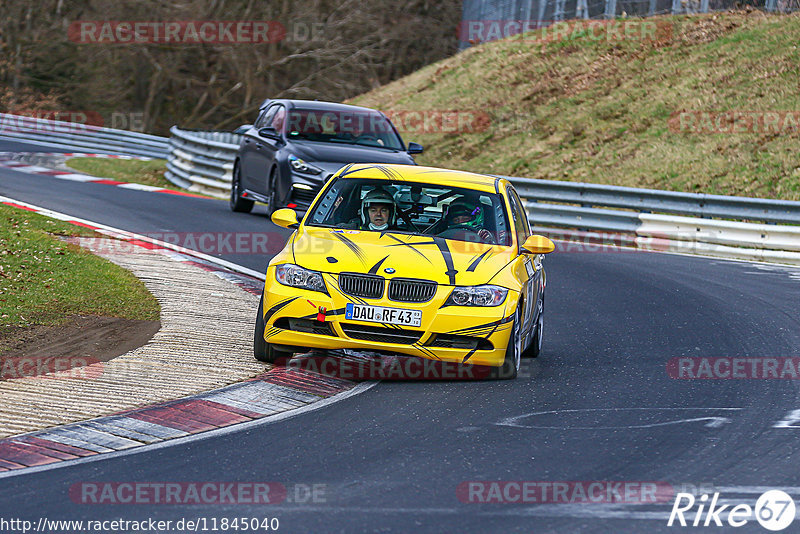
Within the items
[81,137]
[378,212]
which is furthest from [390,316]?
[81,137]

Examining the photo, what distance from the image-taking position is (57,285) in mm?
11141

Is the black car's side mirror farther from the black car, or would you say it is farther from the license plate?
the license plate

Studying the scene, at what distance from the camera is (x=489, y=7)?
41469 mm

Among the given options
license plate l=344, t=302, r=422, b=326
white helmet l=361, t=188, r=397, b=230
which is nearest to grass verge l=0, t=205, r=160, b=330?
white helmet l=361, t=188, r=397, b=230

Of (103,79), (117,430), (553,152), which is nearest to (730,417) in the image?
(117,430)

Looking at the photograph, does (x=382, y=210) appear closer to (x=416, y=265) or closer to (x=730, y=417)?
(x=416, y=265)

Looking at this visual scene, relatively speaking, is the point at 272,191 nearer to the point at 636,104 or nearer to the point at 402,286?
the point at 402,286

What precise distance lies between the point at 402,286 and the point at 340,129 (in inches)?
→ 373

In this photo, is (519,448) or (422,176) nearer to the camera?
(519,448)

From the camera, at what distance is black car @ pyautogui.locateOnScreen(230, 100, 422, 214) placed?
16500mm

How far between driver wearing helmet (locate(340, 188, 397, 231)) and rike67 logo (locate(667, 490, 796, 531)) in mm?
4232

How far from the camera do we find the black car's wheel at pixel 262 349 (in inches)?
347

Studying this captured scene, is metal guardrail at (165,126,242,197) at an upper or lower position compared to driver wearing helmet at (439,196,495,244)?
lower

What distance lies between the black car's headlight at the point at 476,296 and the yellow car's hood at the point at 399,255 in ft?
0.17
